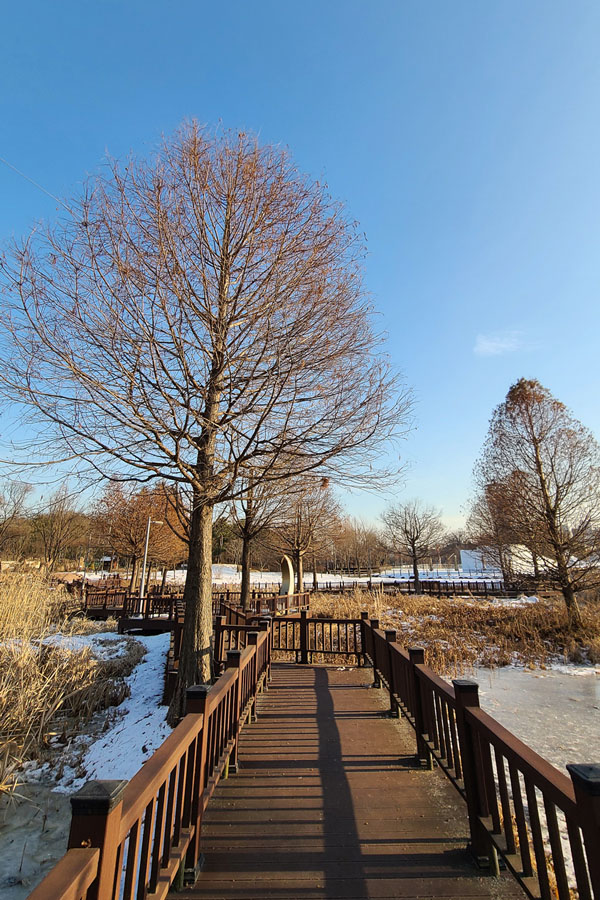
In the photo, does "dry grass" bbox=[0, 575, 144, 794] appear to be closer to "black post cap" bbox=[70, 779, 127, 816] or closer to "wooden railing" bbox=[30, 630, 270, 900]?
"wooden railing" bbox=[30, 630, 270, 900]

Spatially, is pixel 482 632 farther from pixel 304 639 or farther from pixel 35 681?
pixel 35 681

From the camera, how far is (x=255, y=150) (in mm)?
7168

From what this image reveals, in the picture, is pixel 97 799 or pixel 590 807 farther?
pixel 590 807

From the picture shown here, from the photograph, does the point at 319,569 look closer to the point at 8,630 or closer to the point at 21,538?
the point at 21,538

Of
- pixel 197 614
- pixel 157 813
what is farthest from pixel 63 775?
pixel 157 813

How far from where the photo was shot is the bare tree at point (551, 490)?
16594 mm

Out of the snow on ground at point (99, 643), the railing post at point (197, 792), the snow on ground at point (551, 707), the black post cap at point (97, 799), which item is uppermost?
the black post cap at point (97, 799)

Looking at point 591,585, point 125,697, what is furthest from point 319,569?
point 125,697

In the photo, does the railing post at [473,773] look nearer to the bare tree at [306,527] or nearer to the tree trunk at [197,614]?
the tree trunk at [197,614]

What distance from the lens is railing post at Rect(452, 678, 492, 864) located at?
2820 millimetres

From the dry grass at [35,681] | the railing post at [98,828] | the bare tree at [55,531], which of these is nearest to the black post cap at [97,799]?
the railing post at [98,828]

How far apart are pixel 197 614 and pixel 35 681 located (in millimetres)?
2858

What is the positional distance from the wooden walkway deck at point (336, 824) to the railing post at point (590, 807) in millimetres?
1272

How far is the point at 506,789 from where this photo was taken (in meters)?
2.45
